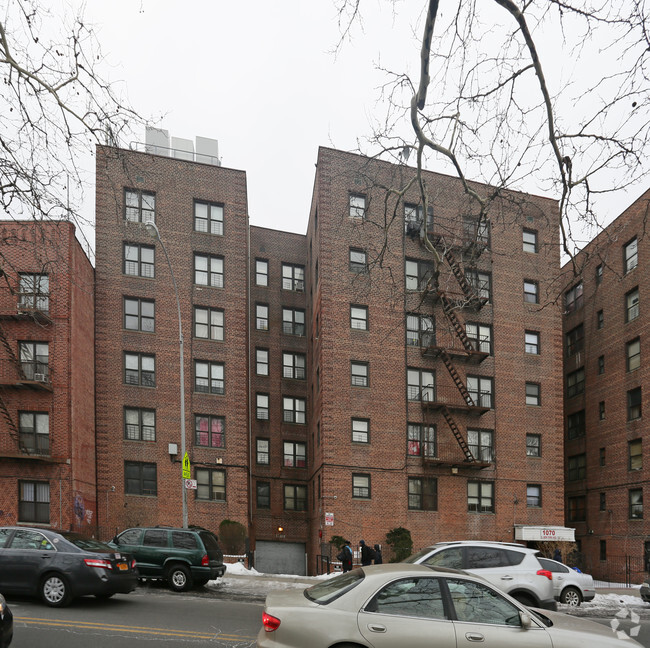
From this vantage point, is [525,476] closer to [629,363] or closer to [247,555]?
[629,363]

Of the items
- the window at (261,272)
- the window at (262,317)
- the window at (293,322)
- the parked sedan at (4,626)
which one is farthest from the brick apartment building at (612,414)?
the parked sedan at (4,626)

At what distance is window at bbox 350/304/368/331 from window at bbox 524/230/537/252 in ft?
34.3

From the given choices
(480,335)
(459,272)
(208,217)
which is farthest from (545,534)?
(208,217)

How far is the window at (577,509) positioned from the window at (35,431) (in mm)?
30258

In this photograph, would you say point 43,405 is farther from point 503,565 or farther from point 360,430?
point 503,565

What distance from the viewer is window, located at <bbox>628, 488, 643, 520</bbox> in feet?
114

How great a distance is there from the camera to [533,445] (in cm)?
3597

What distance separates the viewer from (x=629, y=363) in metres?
36.8

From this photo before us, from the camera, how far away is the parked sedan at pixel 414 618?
6.83 meters

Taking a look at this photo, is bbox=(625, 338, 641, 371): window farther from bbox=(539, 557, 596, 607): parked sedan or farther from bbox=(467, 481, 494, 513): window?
bbox=(539, 557, 596, 607): parked sedan

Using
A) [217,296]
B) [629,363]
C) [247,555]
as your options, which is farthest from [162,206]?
[629,363]

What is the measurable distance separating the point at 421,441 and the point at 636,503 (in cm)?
1192

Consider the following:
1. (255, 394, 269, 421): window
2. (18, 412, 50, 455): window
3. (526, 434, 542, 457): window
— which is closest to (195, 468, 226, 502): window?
(255, 394, 269, 421): window

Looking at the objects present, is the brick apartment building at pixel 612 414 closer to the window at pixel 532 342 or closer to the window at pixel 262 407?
the window at pixel 532 342
